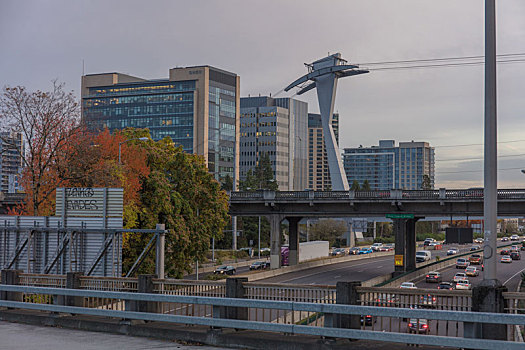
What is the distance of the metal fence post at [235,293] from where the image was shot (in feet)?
37.8

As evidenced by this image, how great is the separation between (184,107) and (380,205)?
105 meters

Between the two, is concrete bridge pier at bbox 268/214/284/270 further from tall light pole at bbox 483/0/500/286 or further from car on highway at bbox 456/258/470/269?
tall light pole at bbox 483/0/500/286

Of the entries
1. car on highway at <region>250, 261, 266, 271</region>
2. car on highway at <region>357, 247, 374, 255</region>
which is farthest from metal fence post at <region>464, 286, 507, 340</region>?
car on highway at <region>357, 247, 374, 255</region>

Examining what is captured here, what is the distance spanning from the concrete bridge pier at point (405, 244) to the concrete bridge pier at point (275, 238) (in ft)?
47.4

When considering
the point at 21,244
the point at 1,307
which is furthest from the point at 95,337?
the point at 21,244

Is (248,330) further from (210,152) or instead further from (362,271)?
(210,152)

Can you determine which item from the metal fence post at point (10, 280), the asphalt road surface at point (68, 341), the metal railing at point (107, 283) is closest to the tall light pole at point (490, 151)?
the asphalt road surface at point (68, 341)

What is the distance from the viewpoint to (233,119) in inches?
6722

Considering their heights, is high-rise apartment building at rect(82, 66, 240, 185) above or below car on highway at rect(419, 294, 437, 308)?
above

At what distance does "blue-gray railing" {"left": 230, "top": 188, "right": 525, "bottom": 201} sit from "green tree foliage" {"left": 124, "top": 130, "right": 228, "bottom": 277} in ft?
58.4

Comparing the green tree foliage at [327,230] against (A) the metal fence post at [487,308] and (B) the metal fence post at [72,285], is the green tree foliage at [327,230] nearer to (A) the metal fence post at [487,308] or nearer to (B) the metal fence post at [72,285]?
(B) the metal fence post at [72,285]

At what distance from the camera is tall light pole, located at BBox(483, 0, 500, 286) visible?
10828mm

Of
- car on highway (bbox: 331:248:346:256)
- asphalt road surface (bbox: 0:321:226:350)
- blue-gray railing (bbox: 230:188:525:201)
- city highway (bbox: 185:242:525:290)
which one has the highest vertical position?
blue-gray railing (bbox: 230:188:525:201)

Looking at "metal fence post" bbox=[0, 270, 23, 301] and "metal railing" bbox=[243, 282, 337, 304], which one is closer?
"metal railing" bbox=[243, 282, 337, 304]
